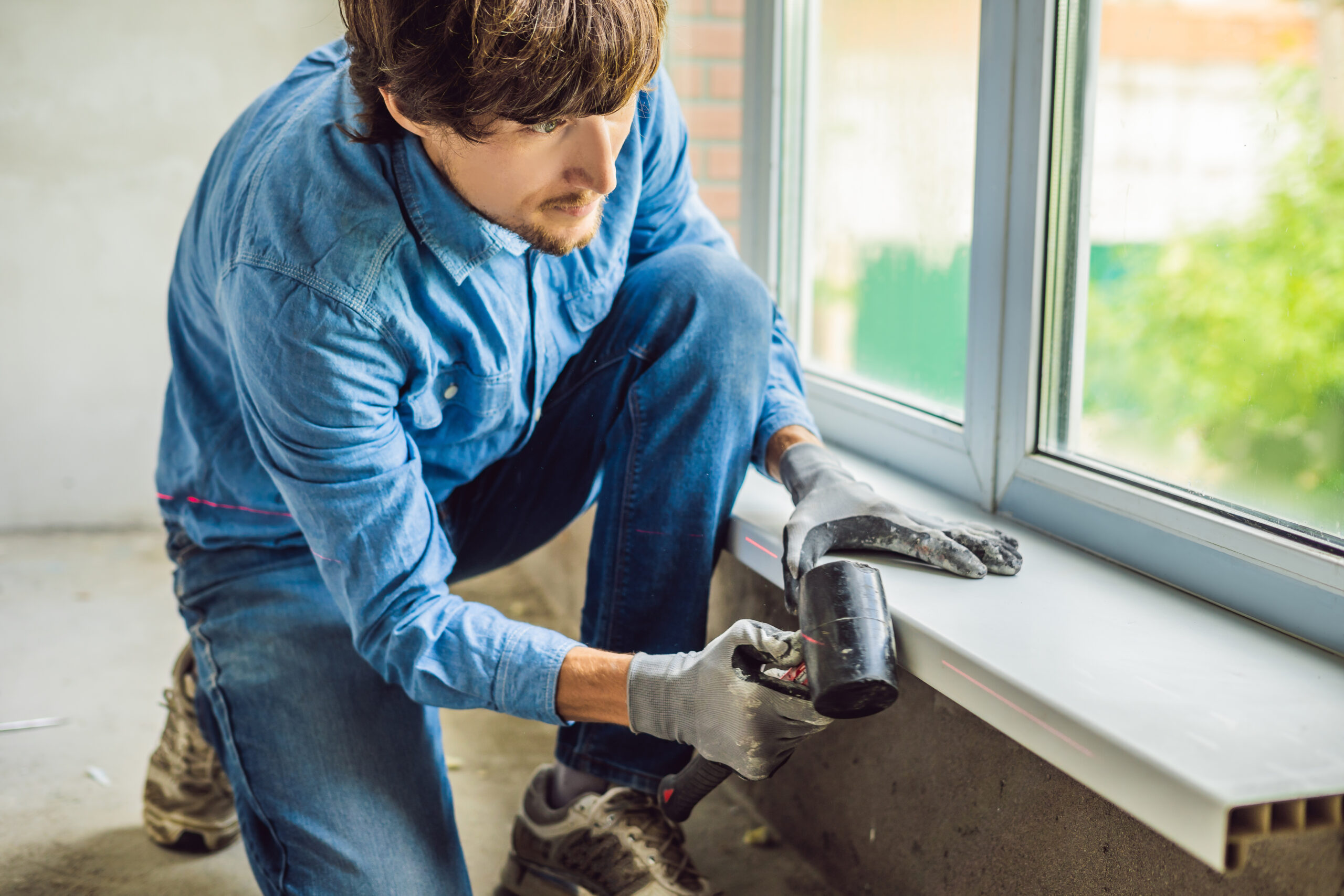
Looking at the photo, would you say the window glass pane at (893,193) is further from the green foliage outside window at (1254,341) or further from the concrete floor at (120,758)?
the concrete floor at (120,758)

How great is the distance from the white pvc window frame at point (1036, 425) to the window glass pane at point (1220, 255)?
0.03 meters

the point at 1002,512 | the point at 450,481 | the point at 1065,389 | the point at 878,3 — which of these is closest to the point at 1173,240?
the point at 1065,389

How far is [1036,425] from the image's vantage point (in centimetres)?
137

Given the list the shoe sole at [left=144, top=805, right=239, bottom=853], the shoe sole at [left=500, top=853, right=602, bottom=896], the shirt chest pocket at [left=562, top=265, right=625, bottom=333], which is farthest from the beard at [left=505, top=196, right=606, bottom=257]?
the shoe sole at [left=144, top=805, right=239, bottom=853]

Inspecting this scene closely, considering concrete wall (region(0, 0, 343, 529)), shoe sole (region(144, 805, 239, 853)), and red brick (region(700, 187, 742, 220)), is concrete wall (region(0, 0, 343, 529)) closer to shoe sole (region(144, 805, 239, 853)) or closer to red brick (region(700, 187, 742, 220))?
red brick (region(700, 187, 742, 220))

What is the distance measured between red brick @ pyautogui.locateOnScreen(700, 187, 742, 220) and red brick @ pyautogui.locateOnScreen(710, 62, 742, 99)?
0.19 metres

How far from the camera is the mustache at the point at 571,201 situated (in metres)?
1.12

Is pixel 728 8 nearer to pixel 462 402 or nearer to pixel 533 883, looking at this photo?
pixel 462 402

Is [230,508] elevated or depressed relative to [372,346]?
depressed

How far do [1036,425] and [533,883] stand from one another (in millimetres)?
922

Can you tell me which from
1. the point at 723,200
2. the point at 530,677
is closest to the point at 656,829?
the point at 530,677

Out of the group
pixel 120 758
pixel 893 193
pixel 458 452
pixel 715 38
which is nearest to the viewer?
pixel 458 452

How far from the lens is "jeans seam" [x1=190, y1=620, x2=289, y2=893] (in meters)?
1.27

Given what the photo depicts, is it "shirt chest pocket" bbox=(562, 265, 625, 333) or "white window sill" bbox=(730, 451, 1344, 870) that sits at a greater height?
"shirt chest pocket" bbox=(562, 265, 625, 333)
